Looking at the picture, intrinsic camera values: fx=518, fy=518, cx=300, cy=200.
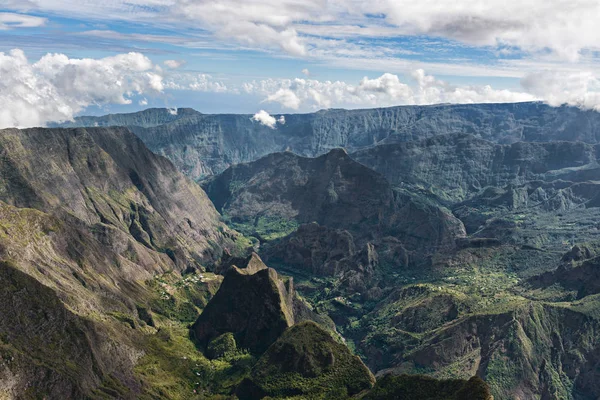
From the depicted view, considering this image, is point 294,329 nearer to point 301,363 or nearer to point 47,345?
point 301,363

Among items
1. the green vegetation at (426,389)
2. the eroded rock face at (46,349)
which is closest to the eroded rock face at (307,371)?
the green vegetation at (426,389)

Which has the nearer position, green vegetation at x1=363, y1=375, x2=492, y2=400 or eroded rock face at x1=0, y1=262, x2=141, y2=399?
green vegetation at x1=363, y1=375, x2=492, y2=400

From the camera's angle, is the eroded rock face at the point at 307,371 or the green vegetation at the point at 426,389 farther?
the eroded rock face at the point at 307,371

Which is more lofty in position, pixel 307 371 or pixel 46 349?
pixel 46 349

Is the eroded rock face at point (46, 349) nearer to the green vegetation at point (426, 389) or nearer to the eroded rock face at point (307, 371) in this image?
the eroded rock face at point (307, 371)

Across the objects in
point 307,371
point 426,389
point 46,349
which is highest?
point 426,389

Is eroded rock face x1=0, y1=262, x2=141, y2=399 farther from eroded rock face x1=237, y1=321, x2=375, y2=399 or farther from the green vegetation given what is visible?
the green vegetation

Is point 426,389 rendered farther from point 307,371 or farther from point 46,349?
point 46,349

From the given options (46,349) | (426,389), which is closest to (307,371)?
(426,389)

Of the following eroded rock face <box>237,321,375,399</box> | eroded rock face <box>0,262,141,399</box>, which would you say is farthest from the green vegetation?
eroded rock face <box>0,262,141,399</box>
